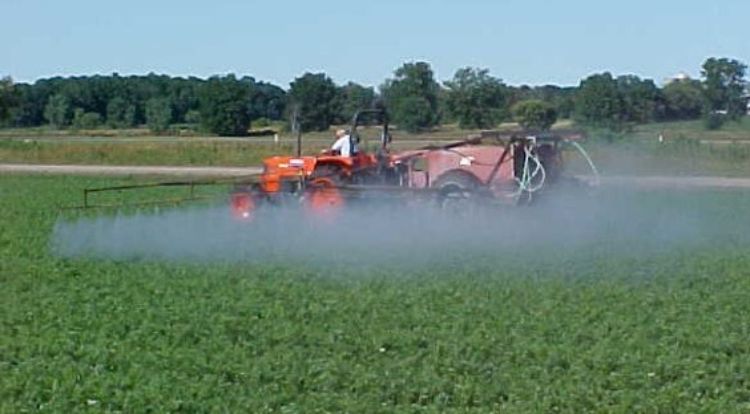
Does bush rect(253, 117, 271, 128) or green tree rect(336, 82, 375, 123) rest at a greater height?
green tree rect(336, 82, 375, 123)

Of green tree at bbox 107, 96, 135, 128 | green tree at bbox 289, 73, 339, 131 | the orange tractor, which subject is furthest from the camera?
green tree at bbox 107, 96, 135, 128

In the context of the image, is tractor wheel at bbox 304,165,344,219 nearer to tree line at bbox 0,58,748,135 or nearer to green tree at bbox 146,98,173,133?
tree line at bbox 0,58,748,135

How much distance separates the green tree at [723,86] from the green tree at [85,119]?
54.1m

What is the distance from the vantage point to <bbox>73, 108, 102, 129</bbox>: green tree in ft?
368

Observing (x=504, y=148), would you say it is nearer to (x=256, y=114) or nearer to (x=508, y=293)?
(x=508, y=293)

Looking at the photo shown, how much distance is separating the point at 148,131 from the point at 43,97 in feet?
87.3

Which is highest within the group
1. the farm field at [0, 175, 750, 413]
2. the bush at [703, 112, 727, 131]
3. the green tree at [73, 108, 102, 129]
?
the farm field at [0, 175, 750, 413]

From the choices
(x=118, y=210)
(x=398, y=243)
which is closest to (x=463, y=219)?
(x=398, y=243)

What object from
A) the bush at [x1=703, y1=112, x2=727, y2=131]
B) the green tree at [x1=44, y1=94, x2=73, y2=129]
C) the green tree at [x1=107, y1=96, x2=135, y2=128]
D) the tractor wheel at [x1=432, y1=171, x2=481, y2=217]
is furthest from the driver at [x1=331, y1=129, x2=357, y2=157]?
the green tree at [x1=44, y1=94, x2=73, y2=129]

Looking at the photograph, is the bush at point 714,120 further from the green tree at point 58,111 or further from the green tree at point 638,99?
the green tree at point 58,111

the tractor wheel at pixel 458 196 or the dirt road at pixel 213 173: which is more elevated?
the tractor wheel at pixel 458 196

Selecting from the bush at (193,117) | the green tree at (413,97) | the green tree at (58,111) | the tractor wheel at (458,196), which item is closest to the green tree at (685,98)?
the green tree at (413,97)

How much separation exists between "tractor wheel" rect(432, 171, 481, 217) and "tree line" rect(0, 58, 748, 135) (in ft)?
75.0

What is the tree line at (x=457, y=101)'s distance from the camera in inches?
2591
